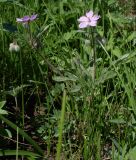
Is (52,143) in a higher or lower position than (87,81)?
lower

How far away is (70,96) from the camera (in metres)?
1.42

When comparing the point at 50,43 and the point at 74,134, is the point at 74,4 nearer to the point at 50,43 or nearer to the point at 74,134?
the point at 50,43

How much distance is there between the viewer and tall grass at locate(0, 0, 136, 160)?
1281 mm

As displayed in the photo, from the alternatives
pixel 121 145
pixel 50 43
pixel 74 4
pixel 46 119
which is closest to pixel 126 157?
pixel 121 145

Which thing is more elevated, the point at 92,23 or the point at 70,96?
the point at 92,23

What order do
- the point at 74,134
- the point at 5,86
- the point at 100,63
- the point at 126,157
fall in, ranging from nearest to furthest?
the point at 126,157
the point at 74,134
the point at 5,86
the point at 100,63

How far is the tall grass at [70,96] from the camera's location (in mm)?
1281

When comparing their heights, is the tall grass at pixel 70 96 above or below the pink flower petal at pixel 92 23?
below

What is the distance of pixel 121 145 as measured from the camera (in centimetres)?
126

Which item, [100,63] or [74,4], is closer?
[100,63]

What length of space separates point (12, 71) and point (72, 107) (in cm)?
35

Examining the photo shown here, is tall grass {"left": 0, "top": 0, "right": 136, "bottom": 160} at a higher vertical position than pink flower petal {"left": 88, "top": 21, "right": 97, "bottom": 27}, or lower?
lower

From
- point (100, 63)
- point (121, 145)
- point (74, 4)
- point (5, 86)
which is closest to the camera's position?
point (121, 145)

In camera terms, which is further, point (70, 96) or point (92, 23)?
point (70, 96)
